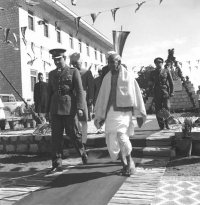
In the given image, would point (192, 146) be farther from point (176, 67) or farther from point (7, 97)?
point (176, 67)

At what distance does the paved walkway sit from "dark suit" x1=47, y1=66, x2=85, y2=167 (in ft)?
1.66

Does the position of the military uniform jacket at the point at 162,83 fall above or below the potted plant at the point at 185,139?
above

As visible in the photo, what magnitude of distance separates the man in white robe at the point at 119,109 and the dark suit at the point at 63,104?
0.45 m

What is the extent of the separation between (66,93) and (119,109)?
40.0 inches

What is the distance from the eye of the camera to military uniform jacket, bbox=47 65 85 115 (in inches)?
196

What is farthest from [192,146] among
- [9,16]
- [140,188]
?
[9,16]

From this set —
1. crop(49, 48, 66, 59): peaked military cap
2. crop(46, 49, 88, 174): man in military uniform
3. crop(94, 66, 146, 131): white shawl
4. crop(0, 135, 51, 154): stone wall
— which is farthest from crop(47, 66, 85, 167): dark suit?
crop(0, 135, 51, 154): stone wall

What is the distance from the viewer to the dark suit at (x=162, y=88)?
26.1 feet

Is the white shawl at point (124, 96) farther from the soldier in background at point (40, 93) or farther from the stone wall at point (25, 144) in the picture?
the soldier in background at point (40, 93)

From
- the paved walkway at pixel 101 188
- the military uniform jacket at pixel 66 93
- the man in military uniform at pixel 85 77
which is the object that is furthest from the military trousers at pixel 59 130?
the man in military uniform at pixel 85 77

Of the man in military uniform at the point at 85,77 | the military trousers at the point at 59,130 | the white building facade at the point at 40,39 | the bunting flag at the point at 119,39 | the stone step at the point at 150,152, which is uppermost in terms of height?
the white building facade at the point at 40,39

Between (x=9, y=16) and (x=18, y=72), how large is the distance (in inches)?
149

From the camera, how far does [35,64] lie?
71.2ft

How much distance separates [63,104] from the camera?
16.3ft
